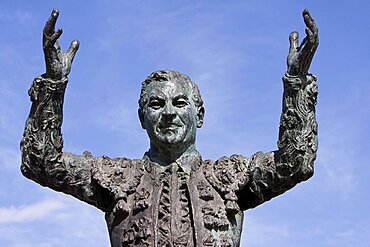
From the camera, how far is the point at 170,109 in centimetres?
1009

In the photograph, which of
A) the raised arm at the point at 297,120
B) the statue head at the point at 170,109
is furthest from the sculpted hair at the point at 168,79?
the raised arm at the point at 297,120

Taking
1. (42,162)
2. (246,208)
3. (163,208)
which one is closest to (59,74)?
(42,162)

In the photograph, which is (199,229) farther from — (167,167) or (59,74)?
(59,74)

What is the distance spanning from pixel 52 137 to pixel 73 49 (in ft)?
2.79

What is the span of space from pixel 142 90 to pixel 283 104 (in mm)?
1431

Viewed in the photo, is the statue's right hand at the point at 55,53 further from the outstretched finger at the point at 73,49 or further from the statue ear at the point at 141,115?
the statue ear at the point at 141,115

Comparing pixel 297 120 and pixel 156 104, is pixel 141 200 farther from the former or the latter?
pixel 297 120

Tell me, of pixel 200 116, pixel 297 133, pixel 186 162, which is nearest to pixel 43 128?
pixel 186 162

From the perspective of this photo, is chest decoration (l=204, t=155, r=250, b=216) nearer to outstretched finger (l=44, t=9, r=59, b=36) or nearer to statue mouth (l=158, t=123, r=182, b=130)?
statue mouth (l=158, t=123, r=182, b=130)

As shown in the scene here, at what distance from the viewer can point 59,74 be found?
9945mm

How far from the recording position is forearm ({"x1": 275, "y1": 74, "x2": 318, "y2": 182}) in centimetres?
980

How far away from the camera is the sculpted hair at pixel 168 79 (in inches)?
407

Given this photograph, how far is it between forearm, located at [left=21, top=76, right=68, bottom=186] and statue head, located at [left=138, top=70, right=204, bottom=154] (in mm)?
835

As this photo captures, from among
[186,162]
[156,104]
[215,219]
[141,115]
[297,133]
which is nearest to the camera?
[297,133]
